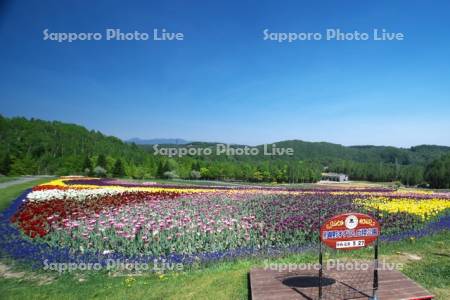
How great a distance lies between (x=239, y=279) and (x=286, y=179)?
207ft

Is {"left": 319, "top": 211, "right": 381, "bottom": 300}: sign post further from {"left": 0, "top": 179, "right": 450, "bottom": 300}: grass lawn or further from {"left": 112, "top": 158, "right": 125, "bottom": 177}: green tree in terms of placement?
{"left": 112, "top": 158, "right": 125, "bottom": 177}: green tree

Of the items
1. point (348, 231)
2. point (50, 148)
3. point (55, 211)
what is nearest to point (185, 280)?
point (348, 231)

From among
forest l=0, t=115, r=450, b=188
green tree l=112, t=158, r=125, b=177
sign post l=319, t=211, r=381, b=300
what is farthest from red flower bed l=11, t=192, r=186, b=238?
green tree l=112, t=158, r=125, b=177

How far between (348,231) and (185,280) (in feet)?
11.1

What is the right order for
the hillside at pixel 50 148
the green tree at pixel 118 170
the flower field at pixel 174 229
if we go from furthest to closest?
1. the hillside at pixel 50 148
2. the green tree at pixel 118 170
3. the flower field at pixel 174 229

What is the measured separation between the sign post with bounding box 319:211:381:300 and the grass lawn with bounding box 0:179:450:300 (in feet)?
5.99

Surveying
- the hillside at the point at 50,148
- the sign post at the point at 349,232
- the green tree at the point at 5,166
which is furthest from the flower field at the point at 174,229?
the green tree at the point at 5,166

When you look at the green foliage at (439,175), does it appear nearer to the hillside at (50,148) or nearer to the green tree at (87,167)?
the hillside at (50,148)

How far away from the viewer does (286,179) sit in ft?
224

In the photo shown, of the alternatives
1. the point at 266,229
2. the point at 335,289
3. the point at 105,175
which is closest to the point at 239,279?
the point at 335,289

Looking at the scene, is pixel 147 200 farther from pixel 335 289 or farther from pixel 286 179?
pixel 286 179

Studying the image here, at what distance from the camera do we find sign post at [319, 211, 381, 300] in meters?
4.83

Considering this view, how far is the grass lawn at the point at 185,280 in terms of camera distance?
6.06 meters

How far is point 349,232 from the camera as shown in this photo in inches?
192
